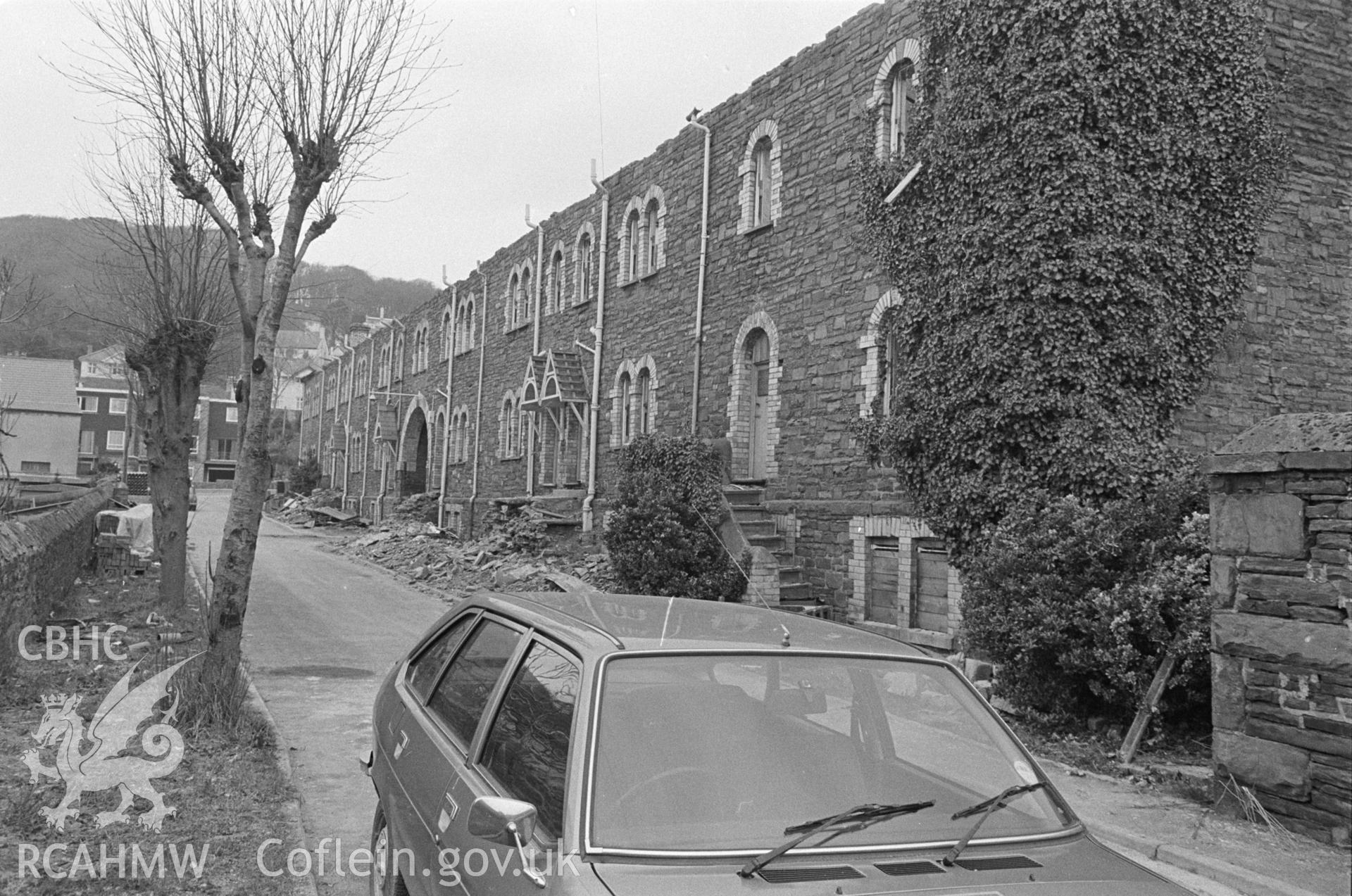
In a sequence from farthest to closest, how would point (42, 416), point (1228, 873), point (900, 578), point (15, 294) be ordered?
point (42, 416), point (15, 294), point (900, 578), point (1228, 873)

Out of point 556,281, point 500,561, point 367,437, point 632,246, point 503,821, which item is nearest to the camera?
point 503,821

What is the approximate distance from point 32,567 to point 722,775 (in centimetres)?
888

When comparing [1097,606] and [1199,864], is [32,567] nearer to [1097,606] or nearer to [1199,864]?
[1097,606]

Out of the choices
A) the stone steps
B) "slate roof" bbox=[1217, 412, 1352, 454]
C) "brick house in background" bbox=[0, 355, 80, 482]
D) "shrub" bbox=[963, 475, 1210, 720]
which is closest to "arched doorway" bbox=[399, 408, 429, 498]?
"brick house in background" bbox=[0, 355, 80, 482]

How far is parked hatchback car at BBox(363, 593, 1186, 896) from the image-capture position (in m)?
2.51

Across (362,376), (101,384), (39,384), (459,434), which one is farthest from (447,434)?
(101,384)

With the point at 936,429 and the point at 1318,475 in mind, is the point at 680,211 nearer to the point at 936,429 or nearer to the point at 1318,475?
the point at 936,429

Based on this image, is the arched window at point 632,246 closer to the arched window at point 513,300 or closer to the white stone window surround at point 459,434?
the arched window at point 513,300

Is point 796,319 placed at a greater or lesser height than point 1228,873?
greater

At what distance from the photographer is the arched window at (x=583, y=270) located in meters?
24.3

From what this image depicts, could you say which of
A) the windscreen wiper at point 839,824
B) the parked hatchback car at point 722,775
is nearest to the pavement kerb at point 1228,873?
the parked hatchback car at point 722,775

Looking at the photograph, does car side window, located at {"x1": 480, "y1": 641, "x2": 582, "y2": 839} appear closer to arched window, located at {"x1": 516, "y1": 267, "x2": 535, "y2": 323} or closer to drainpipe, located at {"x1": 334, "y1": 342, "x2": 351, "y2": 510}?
arched window, located at {"x1": 516, "y1": 267, "x2": 535, "y2": 323}

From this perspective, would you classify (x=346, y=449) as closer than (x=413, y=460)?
No

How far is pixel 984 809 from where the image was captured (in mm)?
2871
